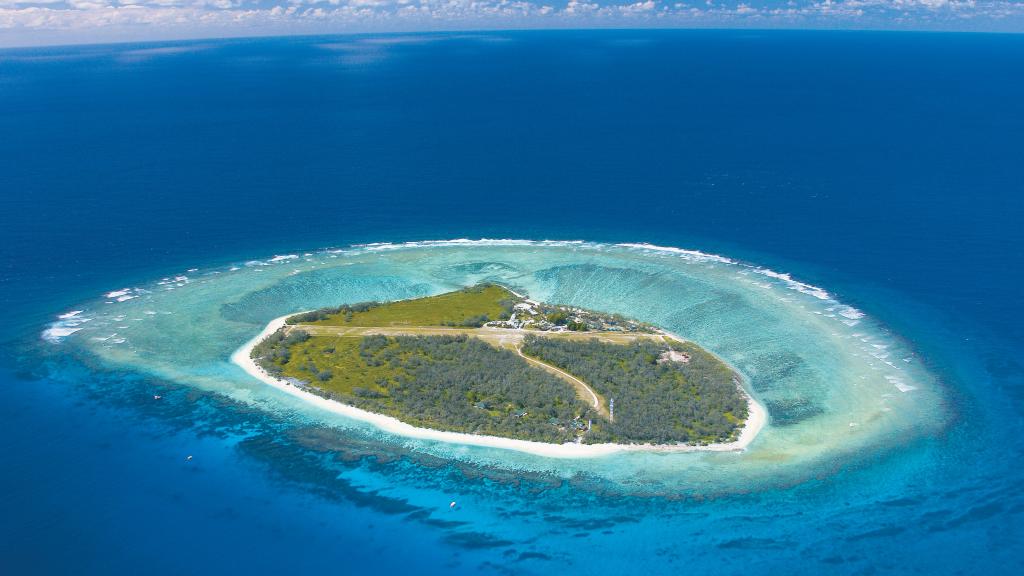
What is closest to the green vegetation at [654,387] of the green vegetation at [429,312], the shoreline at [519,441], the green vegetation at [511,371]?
the green vegetation at [511,371]

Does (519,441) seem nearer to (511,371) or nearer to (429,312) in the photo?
(511,371)

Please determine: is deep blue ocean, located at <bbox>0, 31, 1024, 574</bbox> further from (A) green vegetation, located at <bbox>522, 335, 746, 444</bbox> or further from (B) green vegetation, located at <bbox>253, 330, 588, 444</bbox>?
(A) green vegetation, located at <bbox>522, 335, 746, 444</bbox>

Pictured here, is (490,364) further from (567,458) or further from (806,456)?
(806,456)

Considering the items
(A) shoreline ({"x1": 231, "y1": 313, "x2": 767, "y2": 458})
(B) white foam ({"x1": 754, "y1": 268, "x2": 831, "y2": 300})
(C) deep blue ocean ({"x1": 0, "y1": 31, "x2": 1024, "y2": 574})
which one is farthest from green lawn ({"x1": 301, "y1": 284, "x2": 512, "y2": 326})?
(B) white foam ({"x1": 754, "y1": 268, "x2": 831, "y2": 300})

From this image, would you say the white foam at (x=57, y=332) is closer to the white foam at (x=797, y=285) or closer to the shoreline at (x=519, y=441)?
the shoreline at (x=519, y=441)

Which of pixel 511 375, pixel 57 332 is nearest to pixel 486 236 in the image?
pixel 511 375

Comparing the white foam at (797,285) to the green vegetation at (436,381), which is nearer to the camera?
the green vegetation at (436,381)

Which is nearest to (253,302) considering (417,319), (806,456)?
(417,319)
